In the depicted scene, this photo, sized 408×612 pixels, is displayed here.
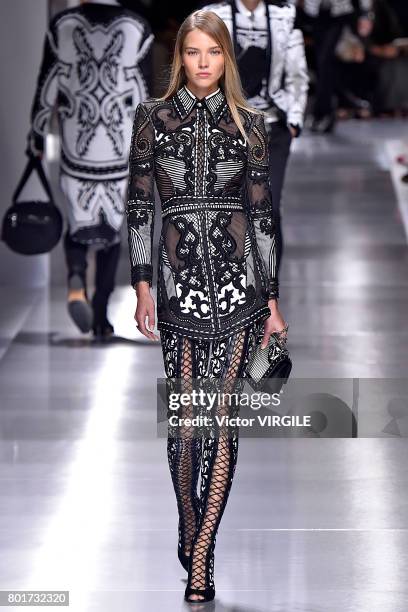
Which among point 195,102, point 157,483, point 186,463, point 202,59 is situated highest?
point 202,59

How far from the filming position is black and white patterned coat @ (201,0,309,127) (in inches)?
266

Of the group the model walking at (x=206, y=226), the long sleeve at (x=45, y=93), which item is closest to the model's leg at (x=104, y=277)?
the long sleeve at (x=45, y=93)

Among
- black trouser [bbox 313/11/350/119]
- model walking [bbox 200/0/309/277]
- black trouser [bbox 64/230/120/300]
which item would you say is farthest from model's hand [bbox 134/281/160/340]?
black trouser [bbox 313/11/350/119]

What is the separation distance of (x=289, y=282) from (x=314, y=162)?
20.6 feet

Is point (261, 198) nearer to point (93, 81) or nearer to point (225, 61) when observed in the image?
point (225, 61)

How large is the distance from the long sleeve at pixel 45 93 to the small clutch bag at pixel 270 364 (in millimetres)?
3319

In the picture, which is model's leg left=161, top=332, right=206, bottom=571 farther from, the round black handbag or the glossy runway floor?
the round black handbag

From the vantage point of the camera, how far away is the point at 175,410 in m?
3.93

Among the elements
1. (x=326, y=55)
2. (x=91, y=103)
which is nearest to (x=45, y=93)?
(x=91, y=103)

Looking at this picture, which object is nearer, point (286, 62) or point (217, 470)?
point (217, 470)

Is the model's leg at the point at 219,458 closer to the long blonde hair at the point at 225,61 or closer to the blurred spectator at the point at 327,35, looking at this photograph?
the long blonde hair at the point at 225,61

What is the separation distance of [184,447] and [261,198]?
2.08 ft

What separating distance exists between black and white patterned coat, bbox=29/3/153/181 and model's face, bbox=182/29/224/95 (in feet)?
10.5

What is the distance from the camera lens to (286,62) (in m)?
6.91
